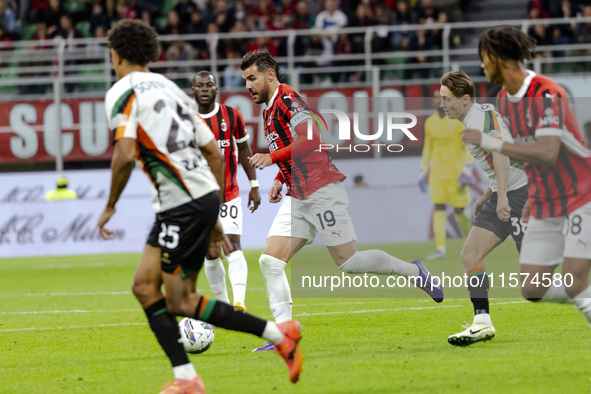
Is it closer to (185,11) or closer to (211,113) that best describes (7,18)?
(185,11)

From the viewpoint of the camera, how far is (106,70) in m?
19.6

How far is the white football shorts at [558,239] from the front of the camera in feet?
17.9

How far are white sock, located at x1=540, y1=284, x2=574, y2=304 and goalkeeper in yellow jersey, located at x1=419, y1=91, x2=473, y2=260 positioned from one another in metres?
8.22

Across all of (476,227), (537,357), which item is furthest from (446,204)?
(537,357)

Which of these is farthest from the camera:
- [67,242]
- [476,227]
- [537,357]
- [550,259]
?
[67,242]

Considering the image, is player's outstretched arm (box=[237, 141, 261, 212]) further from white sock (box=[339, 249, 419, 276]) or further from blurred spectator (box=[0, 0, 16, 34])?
blurred spectator (box=[0, 0, 16, 34])

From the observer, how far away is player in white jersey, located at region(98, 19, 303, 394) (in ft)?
16.8

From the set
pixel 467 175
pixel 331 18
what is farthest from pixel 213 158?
pixel 331 18

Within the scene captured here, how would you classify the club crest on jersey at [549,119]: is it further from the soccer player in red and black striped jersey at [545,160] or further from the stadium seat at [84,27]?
the stadium seat at [84,27]

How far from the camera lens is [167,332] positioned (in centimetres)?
519

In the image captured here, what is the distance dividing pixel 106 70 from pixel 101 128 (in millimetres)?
1535

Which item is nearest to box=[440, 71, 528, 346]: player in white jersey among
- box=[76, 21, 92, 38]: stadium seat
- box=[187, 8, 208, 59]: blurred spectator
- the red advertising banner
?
the red advertising banner

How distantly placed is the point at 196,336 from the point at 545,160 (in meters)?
3.03

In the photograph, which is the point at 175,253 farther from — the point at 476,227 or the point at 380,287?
the point at 380,287
